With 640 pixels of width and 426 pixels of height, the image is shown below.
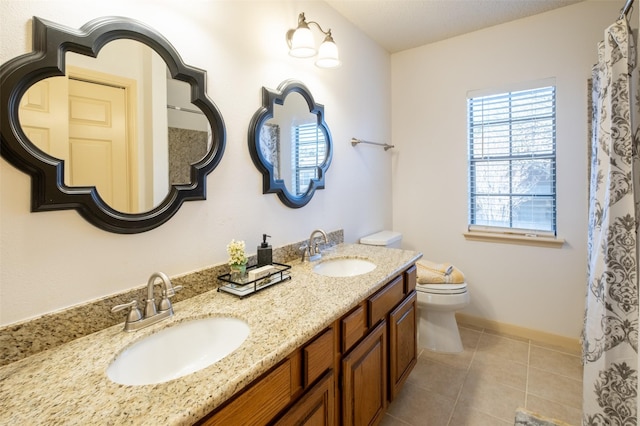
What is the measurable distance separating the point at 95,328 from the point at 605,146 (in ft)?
7.19

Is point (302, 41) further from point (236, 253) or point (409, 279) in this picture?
point (409, 279)

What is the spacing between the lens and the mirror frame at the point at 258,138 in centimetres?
155

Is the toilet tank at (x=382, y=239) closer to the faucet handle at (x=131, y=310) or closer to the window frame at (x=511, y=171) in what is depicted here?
the window frame at (x=511, y=171)

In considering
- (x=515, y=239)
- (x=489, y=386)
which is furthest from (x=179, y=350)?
(x=515, y=239)

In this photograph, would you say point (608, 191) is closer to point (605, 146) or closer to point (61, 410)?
point (605, 146)

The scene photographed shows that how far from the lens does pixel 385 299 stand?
1493 mm

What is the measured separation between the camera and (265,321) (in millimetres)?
1009

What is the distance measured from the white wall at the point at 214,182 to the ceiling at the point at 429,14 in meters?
0.13

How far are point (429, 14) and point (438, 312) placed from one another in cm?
223

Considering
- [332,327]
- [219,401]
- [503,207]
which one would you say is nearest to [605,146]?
[503,207]

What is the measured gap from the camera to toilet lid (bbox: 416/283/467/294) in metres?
2.22

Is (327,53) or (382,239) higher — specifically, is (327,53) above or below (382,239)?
above

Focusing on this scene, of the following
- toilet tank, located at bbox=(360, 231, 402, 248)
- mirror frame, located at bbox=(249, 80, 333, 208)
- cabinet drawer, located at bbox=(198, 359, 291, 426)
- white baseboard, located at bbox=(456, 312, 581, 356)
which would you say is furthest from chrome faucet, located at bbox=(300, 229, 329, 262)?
white baseboard, located at bbox=(456, 312, 581, 356)

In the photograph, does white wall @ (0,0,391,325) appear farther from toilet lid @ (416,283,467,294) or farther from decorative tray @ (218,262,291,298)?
toilet lid @ (416,283,467,294)
